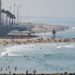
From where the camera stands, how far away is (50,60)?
7075 centimetres

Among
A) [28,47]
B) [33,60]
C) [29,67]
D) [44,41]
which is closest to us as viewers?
[29,67]

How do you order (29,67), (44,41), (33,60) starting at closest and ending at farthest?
(29,67), (33,60), (44,41)

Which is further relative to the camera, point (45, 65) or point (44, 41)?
point (44, 41)

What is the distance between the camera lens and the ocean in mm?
59375

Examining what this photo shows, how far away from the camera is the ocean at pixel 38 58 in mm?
59375

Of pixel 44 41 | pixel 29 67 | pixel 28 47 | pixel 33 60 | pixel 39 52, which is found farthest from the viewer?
pixel 44 41

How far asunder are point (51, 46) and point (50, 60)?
2331 centimetres

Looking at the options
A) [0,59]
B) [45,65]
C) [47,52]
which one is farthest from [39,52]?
[45,65]

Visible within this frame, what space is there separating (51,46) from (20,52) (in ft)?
38.5

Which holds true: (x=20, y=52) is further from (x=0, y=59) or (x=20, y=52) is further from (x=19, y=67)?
(x=19, y=67)

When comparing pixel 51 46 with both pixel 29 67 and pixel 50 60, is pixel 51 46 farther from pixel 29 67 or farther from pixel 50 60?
pixel 29 67

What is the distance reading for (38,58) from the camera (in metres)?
72.6

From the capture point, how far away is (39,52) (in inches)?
3270

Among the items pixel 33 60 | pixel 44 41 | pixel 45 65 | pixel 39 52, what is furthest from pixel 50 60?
pixel 44 41
